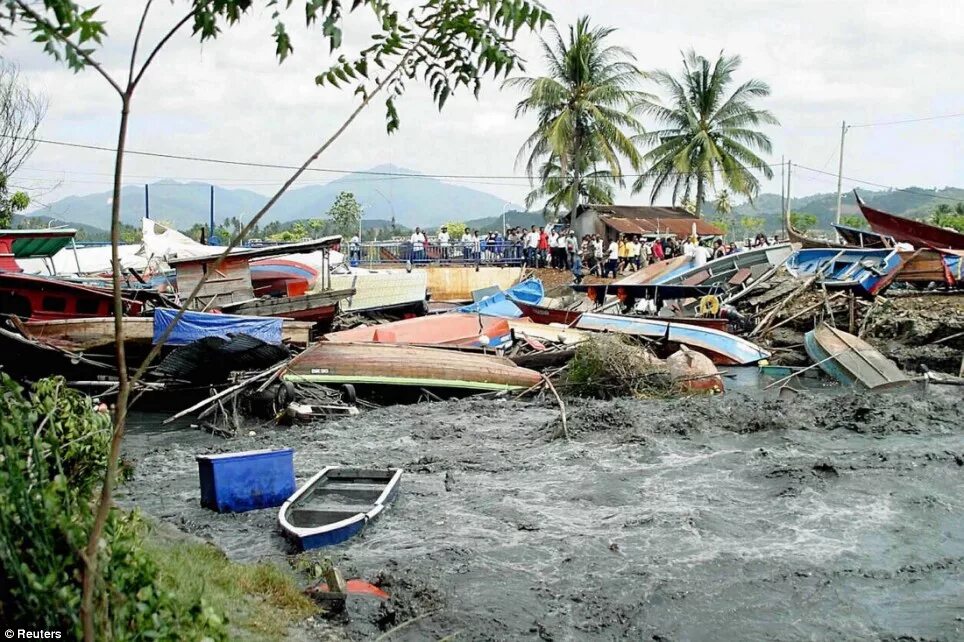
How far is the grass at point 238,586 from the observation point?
629 centimetres

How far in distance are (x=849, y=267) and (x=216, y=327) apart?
60.3 ft

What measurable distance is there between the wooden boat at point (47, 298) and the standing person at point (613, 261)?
19218 mm

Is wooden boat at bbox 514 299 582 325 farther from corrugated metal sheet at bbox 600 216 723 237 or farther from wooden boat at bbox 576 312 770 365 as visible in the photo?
corrugated metal sheet at bbox 600 216 723 237

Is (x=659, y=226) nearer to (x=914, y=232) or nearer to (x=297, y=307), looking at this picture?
(x=914, y=232)

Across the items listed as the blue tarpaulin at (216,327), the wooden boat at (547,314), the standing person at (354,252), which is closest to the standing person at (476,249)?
the standing person at (354,252)

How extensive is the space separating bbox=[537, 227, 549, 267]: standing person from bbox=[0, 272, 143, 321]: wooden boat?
785 inches

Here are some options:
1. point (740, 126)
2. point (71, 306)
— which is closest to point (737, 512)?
point (71, 306)

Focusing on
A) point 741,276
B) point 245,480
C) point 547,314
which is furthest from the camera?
point 741,276

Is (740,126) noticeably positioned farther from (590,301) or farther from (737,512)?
(737,512)

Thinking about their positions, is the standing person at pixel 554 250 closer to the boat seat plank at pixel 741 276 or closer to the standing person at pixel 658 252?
the standing person at pixel 658 252

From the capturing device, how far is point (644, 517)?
11273mm

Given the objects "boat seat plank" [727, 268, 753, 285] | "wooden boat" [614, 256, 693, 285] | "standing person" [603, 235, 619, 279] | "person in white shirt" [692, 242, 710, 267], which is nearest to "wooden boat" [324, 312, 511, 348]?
"wooden boat" [614, 256, 693, 285]

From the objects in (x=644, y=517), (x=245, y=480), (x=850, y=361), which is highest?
(x=850, y=361)

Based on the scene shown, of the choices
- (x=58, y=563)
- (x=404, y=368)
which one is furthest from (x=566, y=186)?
(x=58, y=563)
